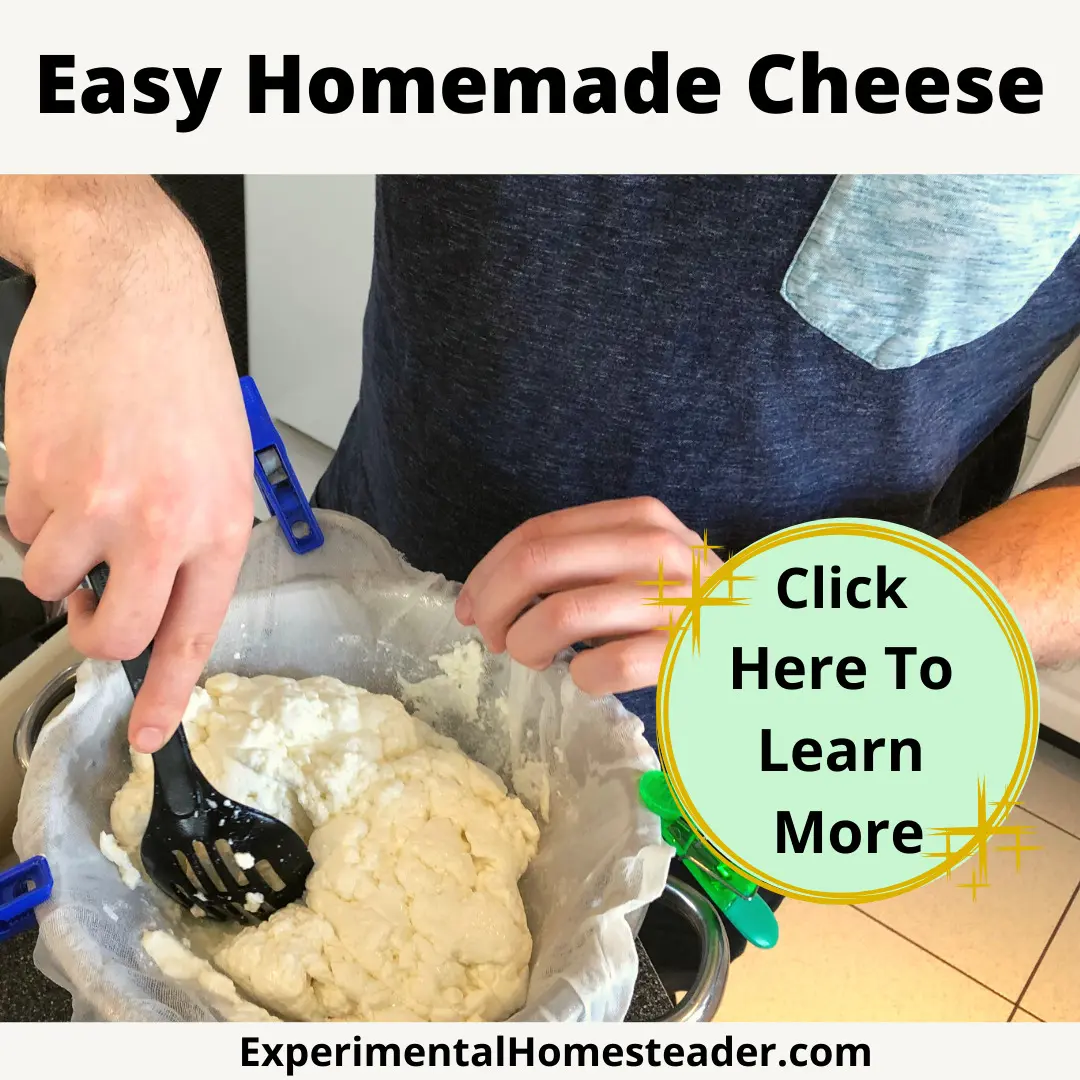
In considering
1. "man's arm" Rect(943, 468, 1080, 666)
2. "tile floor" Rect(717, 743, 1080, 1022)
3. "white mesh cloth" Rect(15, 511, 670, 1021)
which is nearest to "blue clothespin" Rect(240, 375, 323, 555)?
"white mesh cloth" Rect(15, 511, 670, 1021)

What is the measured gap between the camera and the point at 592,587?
16.1 inches

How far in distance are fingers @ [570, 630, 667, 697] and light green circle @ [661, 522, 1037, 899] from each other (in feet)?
0.21

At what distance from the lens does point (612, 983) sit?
14.4 inches

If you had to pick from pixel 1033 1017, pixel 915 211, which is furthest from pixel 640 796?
pixel 1033 1017

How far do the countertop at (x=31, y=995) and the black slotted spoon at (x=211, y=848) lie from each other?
0.20ft

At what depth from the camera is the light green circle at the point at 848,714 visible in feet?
1.03

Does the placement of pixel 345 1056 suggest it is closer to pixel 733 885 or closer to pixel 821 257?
pixel 733 885

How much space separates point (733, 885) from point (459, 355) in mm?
308

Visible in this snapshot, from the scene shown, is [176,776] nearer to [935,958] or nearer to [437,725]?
[437,725]

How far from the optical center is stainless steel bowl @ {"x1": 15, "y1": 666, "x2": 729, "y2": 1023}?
1.17 ft

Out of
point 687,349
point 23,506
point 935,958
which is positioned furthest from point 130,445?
point 935,958

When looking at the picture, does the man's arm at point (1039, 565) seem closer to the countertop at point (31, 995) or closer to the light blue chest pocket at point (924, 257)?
the light blue chest pocket at point (924, 257)

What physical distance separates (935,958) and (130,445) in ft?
3.67

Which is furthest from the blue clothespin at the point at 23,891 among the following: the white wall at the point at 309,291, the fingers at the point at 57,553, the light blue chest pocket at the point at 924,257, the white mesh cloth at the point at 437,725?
the white wall at the point at 309,291
